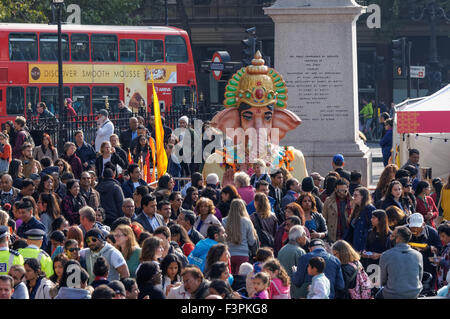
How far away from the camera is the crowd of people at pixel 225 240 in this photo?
8.62 m

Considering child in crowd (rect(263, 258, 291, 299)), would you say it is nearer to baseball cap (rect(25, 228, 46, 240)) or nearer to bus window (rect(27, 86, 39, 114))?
baseball cap (rect(25, 228, 46, 240))

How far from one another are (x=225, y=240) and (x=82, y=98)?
21.9 metres

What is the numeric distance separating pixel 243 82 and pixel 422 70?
15.9 m

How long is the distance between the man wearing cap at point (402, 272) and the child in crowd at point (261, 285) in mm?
1519

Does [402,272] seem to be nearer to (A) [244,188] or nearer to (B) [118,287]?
(B) [118,287]

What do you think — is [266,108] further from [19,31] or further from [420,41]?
[420,41]

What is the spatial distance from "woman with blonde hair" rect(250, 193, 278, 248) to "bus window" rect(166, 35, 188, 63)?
21.9 meters

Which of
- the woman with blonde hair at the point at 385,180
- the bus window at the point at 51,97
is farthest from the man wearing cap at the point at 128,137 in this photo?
the bus window at the point at 51,97

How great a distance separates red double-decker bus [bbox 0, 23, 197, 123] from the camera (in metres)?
29.9

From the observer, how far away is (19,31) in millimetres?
29703

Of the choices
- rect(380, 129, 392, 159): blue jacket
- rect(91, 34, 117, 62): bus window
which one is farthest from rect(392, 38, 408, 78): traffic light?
rect(91, 34, 117, 62): bus window

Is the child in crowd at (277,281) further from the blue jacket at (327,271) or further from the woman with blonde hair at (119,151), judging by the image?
the woman with blonde hair at (119,151)

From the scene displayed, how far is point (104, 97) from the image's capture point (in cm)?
3228

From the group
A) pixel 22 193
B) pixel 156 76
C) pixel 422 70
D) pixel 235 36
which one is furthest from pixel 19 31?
pixel 235 36
